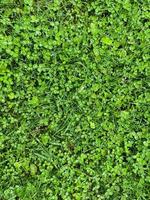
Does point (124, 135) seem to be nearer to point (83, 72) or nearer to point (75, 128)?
point (75, 128)

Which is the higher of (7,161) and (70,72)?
(70,72)

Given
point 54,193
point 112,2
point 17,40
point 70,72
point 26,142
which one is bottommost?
point 54,193

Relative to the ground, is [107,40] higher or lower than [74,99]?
higher

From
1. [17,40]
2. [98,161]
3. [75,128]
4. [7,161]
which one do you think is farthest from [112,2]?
[7,161]

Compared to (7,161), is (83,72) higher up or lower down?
higher up

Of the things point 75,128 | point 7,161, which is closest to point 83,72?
point 75,128

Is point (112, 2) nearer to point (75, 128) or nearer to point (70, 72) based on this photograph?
point (70, 72)
